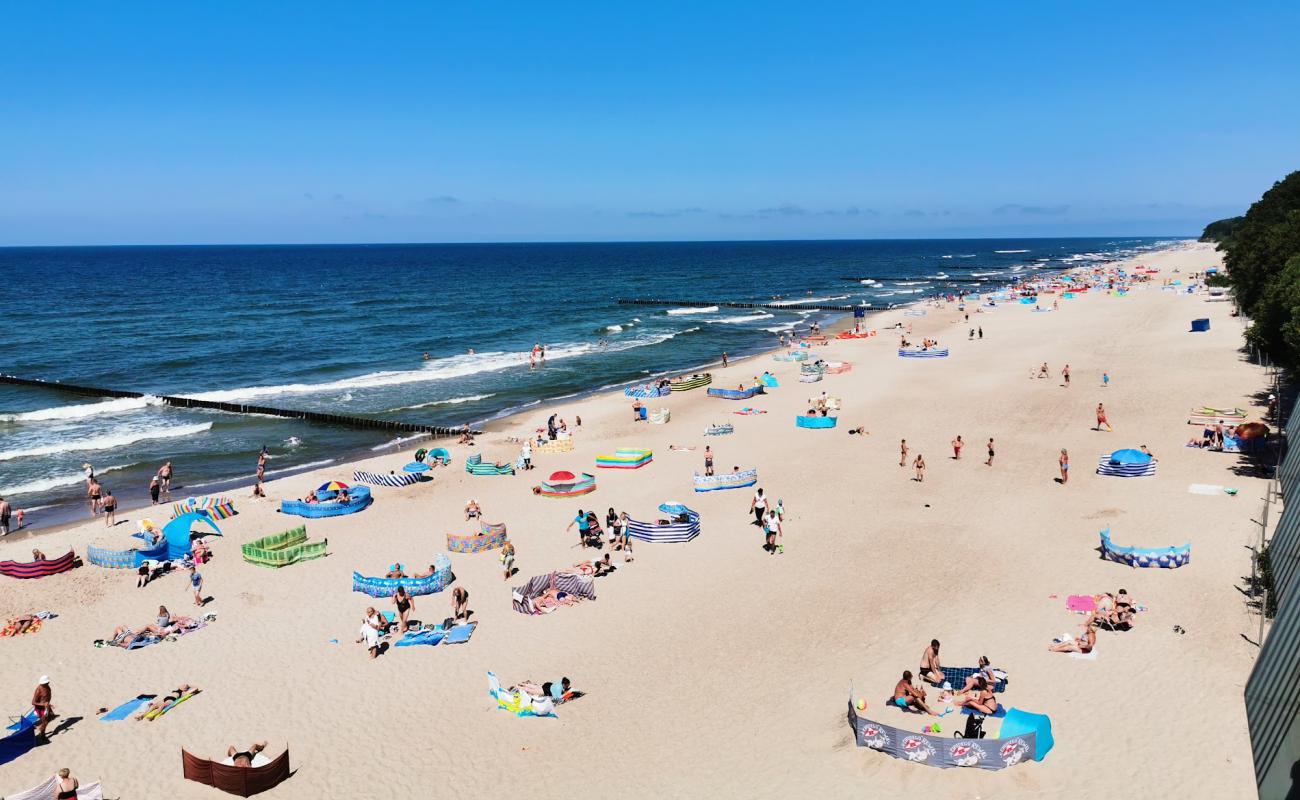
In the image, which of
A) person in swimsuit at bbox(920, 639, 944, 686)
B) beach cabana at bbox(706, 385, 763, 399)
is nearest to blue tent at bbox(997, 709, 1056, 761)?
person in swimsuit at bbox(920, 639, 944, 686)

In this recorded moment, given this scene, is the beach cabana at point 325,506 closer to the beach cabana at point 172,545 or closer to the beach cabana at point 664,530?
the beach cabana at point 172,545

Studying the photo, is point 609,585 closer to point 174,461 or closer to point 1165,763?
point 1165,763

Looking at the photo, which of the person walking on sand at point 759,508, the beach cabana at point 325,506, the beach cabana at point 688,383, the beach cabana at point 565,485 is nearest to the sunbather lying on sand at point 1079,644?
the person walking on sand at point 759,508

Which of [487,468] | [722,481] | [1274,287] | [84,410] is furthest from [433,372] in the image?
[1274,287]

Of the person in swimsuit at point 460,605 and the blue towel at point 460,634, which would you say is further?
the person in swimsuit at point 460,605

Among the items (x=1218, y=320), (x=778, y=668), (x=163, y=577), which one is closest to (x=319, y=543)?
(x=163, y=577)

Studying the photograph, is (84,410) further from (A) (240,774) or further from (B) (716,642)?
(B) (716,642)

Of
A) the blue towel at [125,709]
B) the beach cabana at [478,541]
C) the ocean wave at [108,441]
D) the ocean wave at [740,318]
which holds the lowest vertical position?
the blue towel at [125,709]

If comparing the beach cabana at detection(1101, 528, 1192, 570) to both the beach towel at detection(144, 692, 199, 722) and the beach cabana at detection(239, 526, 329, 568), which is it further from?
the beach cabana at detection(239, 526, 329, 568)
